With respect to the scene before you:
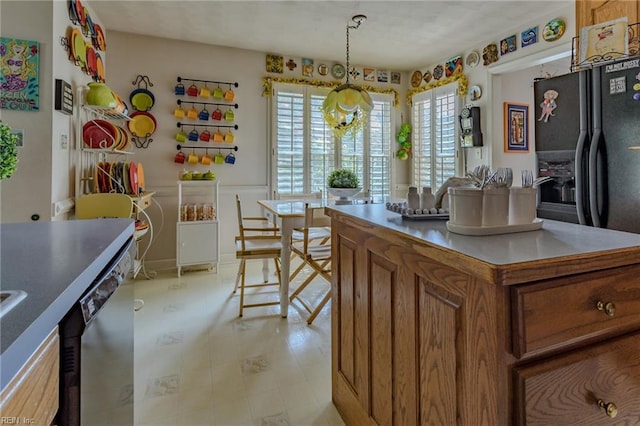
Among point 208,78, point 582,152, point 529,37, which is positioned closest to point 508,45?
point 529,37

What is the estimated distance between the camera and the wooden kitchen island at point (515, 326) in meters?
0.72

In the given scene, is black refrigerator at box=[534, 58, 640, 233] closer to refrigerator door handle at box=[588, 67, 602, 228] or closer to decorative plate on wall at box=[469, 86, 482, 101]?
refrigerator door handle at box=[588, 67, 602, 228]

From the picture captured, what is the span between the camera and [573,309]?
2.48ft

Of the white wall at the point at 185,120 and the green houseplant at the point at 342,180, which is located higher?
the white wall at the point at 185,120

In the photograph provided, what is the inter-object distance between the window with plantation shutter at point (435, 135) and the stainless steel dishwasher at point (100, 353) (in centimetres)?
398

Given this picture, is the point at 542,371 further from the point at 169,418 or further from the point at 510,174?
the point at 169,418

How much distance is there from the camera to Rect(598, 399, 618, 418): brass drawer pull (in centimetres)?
80

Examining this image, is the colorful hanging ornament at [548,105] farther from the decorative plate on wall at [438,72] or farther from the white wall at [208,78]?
the decorative plate on wall at [438,72]

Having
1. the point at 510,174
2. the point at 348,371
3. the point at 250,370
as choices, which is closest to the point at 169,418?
the point at 250,370

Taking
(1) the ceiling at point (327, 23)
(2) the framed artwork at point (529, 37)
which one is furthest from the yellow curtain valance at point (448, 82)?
(2) the framed artwork at point (529, 37)

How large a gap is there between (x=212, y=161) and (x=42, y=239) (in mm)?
3102

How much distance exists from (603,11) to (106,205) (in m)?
4.11

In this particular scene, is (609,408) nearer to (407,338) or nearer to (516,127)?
(407,338)

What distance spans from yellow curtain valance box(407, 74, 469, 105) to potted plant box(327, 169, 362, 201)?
2162 mm
